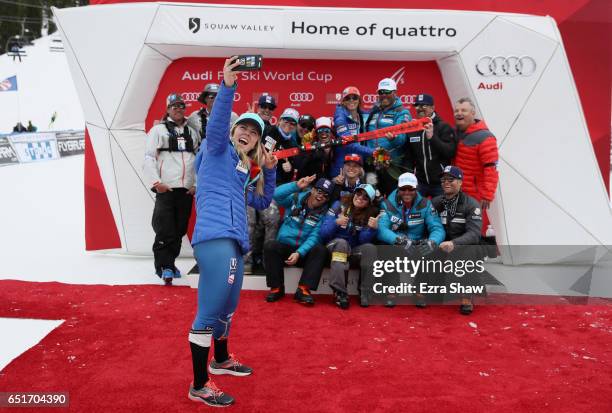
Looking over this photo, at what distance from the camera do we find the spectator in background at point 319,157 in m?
4.62

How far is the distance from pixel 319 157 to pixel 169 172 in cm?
136

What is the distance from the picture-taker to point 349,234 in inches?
174

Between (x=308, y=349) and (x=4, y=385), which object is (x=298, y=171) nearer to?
(x=308, y=349)

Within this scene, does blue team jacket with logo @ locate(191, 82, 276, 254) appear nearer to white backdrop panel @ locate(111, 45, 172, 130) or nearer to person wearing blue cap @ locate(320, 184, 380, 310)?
person wearing blue cap @ locate(320, 184, 380, 310)

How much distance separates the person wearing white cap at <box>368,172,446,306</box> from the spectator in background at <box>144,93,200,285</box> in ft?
5.92

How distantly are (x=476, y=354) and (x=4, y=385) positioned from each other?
8.84ft

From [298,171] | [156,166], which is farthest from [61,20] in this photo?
[298,171]

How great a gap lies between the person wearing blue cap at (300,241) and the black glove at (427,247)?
76 centimetres

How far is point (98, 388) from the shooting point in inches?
108

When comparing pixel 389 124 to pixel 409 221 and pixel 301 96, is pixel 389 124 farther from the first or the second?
pixel 301 96

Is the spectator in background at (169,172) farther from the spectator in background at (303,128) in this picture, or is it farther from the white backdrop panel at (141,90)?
the spectator in background at (303,128)

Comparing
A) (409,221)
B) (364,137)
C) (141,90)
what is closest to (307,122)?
(364,137)

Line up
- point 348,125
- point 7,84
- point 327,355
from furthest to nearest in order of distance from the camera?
point 7,84 → point 348,125 → point 327,355

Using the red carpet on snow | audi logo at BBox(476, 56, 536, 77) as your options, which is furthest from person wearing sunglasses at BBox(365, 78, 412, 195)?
the red carpet on snow
